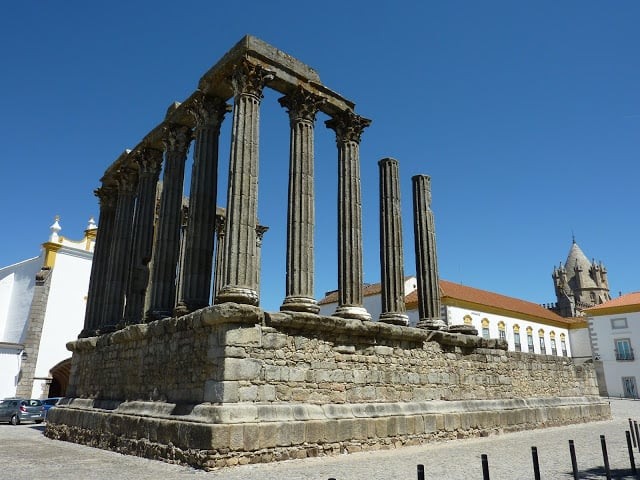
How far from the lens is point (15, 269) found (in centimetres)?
2777

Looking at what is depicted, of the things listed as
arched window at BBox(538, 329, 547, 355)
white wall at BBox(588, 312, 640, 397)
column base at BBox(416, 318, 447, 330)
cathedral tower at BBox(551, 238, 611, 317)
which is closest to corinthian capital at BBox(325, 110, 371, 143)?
column base at BBox(416, 318, 447, 330)

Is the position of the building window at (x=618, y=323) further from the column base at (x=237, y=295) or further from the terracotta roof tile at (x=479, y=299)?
the column base at (x=237, y=295)

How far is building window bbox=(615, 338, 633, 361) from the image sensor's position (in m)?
38.9

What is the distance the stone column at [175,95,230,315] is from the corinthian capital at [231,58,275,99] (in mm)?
1398

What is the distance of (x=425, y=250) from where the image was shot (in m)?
14.9

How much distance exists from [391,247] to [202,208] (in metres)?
5.16

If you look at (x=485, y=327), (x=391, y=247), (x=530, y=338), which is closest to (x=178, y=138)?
(x=391, y=247)

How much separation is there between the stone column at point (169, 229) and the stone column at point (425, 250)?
6.84 meters

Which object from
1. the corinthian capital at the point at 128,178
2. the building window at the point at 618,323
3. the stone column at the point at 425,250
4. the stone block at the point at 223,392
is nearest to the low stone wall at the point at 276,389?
the stone block at the point at 223,392

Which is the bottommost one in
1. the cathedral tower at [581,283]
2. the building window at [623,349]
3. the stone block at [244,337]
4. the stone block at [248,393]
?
the stone block at [248,393]

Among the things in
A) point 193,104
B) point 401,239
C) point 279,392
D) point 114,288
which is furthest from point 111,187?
point 279,392

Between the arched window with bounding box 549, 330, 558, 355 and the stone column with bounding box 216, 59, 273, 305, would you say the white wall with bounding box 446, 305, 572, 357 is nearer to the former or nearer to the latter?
the arched window with bounding box 549, 330, 558, 355

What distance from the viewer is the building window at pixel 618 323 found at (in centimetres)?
3975

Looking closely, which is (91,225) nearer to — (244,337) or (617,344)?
(244,337)
